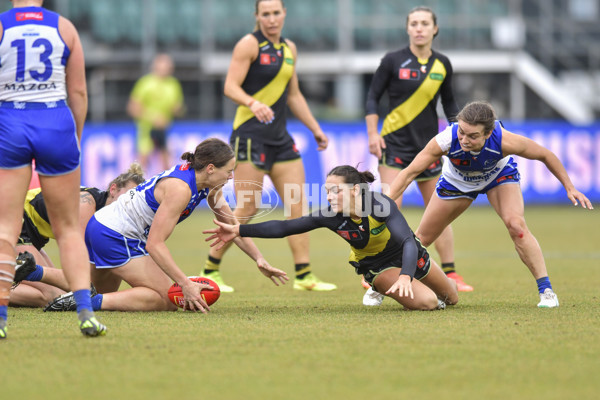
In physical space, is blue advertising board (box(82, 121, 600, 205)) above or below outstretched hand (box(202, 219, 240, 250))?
below

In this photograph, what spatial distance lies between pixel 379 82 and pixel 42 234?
321 centimetres

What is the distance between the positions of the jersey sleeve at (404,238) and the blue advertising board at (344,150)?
11.4 meters

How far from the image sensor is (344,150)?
1775 centimetres

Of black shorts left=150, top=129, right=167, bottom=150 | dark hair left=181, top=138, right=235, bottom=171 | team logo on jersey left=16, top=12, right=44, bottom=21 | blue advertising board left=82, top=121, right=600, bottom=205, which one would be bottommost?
blue advertising board left=82, top=121, right=600, bottom=205

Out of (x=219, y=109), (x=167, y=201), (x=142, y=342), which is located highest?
(x=167, y=201)

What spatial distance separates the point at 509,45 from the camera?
22.6 meters

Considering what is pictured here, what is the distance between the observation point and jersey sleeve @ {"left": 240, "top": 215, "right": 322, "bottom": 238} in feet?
18.5

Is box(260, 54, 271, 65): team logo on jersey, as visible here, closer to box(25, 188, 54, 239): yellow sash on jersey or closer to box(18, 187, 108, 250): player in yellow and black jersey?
box(18, 187, 108, 250): player in yellow and black jersey

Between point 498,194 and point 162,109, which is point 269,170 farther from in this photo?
point 162,109

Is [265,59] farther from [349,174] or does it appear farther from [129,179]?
[349,174]

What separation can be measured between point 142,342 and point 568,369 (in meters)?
2.13

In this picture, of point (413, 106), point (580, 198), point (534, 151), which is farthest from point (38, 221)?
point (580, 198)

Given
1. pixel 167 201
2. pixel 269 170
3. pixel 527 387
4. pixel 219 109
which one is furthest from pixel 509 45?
pixel 527 387

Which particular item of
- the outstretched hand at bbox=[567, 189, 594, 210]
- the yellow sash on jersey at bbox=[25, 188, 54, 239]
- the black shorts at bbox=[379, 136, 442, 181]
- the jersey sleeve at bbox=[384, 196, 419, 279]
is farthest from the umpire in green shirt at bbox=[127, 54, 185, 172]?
the outstretched hand at bbox=[567, 189, 594, 210]
